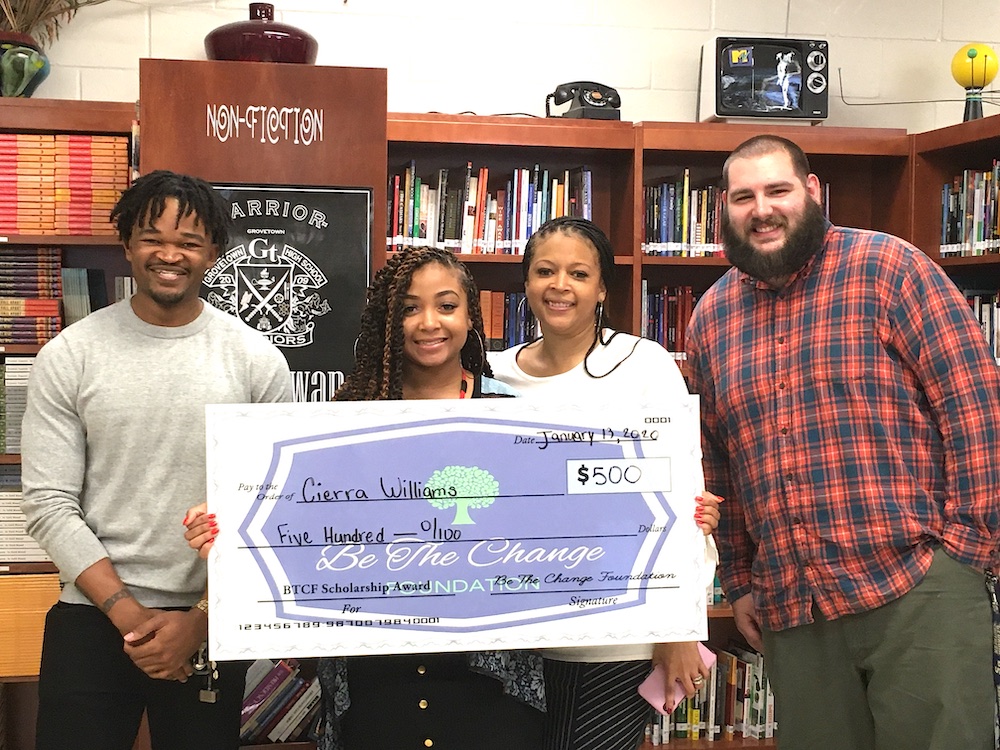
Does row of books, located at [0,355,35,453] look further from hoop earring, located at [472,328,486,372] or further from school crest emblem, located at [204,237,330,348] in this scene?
hoop earring, located at [472,328,486,372]

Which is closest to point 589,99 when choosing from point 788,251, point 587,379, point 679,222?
point 679,222

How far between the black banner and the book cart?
0.66 m

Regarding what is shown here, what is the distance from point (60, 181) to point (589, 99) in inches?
68.5

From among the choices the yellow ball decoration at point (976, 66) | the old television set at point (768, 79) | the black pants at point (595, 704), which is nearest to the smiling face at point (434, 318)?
the black pants at point (595, 704)

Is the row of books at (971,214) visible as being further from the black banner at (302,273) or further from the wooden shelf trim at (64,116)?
the wooden shelf trim at (64,116)

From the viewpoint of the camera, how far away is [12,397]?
303cm

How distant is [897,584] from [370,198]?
1.58 m

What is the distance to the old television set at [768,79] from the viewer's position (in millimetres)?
3344

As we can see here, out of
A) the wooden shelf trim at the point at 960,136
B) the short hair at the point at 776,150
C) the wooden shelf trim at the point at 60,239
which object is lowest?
the wooden shelf trim at the point at 60,239

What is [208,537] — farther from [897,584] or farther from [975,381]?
[975,381]

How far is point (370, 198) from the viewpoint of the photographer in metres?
2.58

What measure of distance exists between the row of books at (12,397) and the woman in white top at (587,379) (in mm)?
1696

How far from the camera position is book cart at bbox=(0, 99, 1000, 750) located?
9.95 ft

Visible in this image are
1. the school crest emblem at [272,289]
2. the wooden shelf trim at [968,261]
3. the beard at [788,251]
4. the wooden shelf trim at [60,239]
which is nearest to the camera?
the beard at [788,251]
